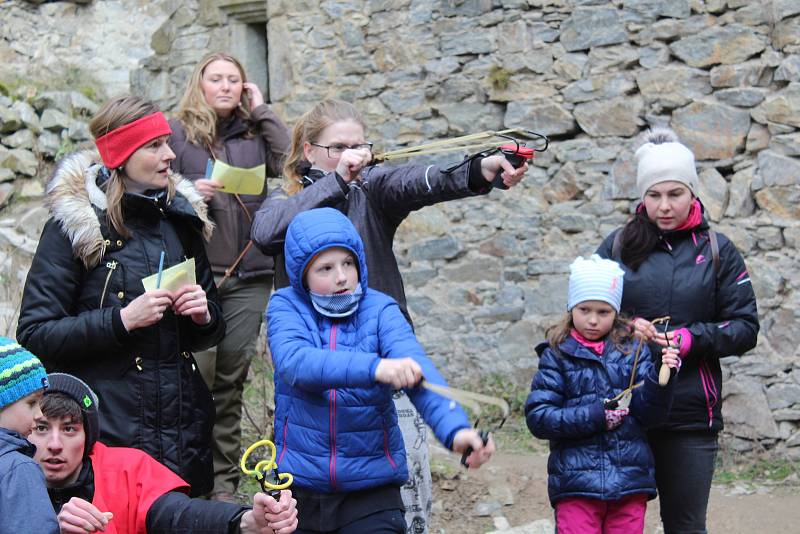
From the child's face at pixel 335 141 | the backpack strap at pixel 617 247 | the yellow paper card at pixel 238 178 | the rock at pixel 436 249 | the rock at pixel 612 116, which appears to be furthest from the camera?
the rock at pixel 436 249

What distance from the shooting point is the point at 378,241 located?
10.8 feet

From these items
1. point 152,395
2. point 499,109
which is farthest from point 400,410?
point 499,109

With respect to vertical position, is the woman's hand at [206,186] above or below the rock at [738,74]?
below

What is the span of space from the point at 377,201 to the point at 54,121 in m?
5.66

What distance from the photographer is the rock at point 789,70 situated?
5.21m

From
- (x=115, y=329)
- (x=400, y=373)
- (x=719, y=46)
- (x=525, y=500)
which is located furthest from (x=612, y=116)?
(x=400, y=373)

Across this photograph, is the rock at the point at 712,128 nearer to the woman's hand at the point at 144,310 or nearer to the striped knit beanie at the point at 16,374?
the woman's hand at the point at 144,310

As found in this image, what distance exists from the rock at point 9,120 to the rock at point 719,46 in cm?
524

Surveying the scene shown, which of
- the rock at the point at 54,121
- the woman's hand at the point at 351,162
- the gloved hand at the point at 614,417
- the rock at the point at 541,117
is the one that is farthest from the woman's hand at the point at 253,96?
the rock at the point at 54,121

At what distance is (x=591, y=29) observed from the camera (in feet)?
19.2

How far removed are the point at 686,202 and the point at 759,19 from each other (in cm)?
236

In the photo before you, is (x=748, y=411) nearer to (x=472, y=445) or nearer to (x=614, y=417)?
(x=614, y=417)

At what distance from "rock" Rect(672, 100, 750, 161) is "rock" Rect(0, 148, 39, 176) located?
5.10 m

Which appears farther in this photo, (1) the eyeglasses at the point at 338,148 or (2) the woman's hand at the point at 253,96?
(2) the woman's hand at the point at 253,96
